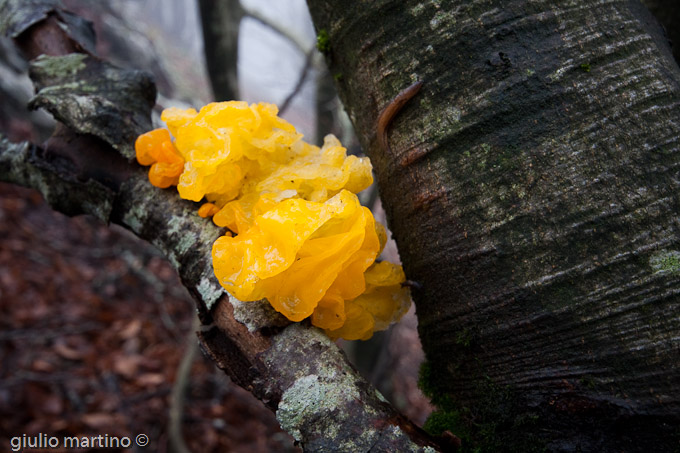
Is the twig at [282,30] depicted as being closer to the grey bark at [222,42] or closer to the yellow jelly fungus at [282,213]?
the grey bark at [222,42]

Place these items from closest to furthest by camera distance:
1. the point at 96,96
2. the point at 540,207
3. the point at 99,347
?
the point at 540,207, the point at 96,96, the point at 99,347

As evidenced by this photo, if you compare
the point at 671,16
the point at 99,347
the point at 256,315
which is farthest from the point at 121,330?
the point at 671,16

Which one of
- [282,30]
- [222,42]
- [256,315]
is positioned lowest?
[256,315]

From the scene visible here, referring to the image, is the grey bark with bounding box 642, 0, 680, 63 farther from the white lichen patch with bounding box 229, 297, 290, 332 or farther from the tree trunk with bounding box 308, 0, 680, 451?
the white lichen patch with bounding box 229, 297, 290, 332

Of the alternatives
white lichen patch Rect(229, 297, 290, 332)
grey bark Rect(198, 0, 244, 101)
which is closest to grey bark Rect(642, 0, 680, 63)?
white lichen patch Rect(229, 297, 290, 332)

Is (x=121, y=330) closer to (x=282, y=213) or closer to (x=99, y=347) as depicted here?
(x=99, y=347)

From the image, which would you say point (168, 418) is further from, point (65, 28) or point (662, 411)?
point (662, 411)

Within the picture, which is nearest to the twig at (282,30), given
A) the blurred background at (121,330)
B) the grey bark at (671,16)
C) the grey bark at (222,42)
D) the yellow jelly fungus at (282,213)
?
the blurred background at (121,330)
